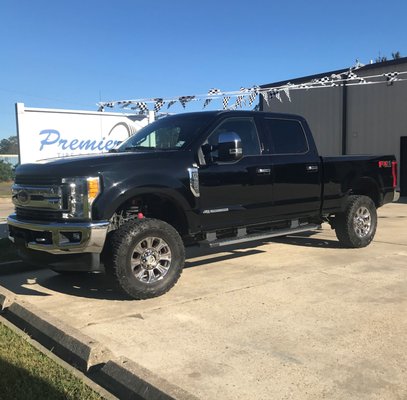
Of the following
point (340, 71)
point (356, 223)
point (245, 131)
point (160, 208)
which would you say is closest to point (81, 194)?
point (160, 208)

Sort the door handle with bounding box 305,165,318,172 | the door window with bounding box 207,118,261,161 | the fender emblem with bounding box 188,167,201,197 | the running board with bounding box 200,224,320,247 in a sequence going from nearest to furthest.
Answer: the fender emblem with bounding box 188,167,201,197
the running board with bounding box 200,224,320,247
the door window with bounding box 207,118,261,161
the door handle with bounding box 305,165,318,172

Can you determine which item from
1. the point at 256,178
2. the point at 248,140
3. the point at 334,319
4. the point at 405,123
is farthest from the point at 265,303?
the point at 405,123

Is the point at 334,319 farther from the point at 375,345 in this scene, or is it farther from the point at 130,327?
the point at 130,327

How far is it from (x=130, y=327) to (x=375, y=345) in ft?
7.16

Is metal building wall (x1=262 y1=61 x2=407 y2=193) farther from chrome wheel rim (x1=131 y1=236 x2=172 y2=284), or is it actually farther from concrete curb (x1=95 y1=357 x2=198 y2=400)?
concrete curb (x1=95 y1=357 x2=198 y2=400)

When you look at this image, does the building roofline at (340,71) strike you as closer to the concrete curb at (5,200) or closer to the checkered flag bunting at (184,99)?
the checkered flag bunting at (184,99)

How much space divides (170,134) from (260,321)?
2.81 m

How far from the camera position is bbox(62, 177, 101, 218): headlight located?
5.12 meters

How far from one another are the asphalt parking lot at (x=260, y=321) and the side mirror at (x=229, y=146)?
158 cm

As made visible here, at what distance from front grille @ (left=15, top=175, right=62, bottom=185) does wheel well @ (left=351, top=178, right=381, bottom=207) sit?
4906 mm

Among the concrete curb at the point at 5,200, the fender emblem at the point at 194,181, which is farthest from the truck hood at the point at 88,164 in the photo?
the concrete curb at the point at 5,200

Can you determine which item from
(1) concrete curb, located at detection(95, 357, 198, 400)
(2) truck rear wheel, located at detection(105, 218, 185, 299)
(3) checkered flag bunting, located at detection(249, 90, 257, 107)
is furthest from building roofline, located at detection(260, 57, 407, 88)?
(1) concrete curb, located at detection(95, 357, 198, 400)

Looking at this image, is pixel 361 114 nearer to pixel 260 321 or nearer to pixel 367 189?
pixel 367 189

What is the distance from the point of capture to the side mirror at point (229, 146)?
593 centimetres
